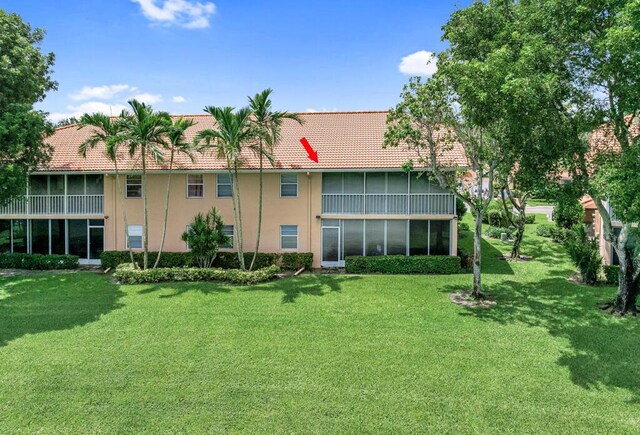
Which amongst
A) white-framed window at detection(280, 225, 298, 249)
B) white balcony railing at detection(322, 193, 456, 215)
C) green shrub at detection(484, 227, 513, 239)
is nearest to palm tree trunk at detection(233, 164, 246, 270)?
white-framed window at detection(280, 225, 298, 249)

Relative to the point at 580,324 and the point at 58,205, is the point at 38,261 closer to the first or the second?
the point at 58,205

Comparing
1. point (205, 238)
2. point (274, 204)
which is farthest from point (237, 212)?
point (205, 238)

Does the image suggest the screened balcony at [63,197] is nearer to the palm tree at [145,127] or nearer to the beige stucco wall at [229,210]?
the beige stucco wall at [229,210]

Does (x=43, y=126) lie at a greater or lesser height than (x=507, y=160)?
greater

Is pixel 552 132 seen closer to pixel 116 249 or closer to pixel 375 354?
pixel 375 354

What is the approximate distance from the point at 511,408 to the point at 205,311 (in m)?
10.0

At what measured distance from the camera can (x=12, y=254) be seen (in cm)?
2148

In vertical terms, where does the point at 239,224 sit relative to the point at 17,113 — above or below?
below

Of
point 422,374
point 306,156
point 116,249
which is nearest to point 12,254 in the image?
point 116,249

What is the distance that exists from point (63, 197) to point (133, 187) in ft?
12.8

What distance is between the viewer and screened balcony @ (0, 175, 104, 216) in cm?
2206

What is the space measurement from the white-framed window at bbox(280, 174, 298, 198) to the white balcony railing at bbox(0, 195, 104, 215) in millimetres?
9886

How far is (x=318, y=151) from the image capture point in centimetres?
2183

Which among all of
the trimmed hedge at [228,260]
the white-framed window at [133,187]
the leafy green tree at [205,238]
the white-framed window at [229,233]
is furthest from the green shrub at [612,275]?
the white-framed window at [133,187]
